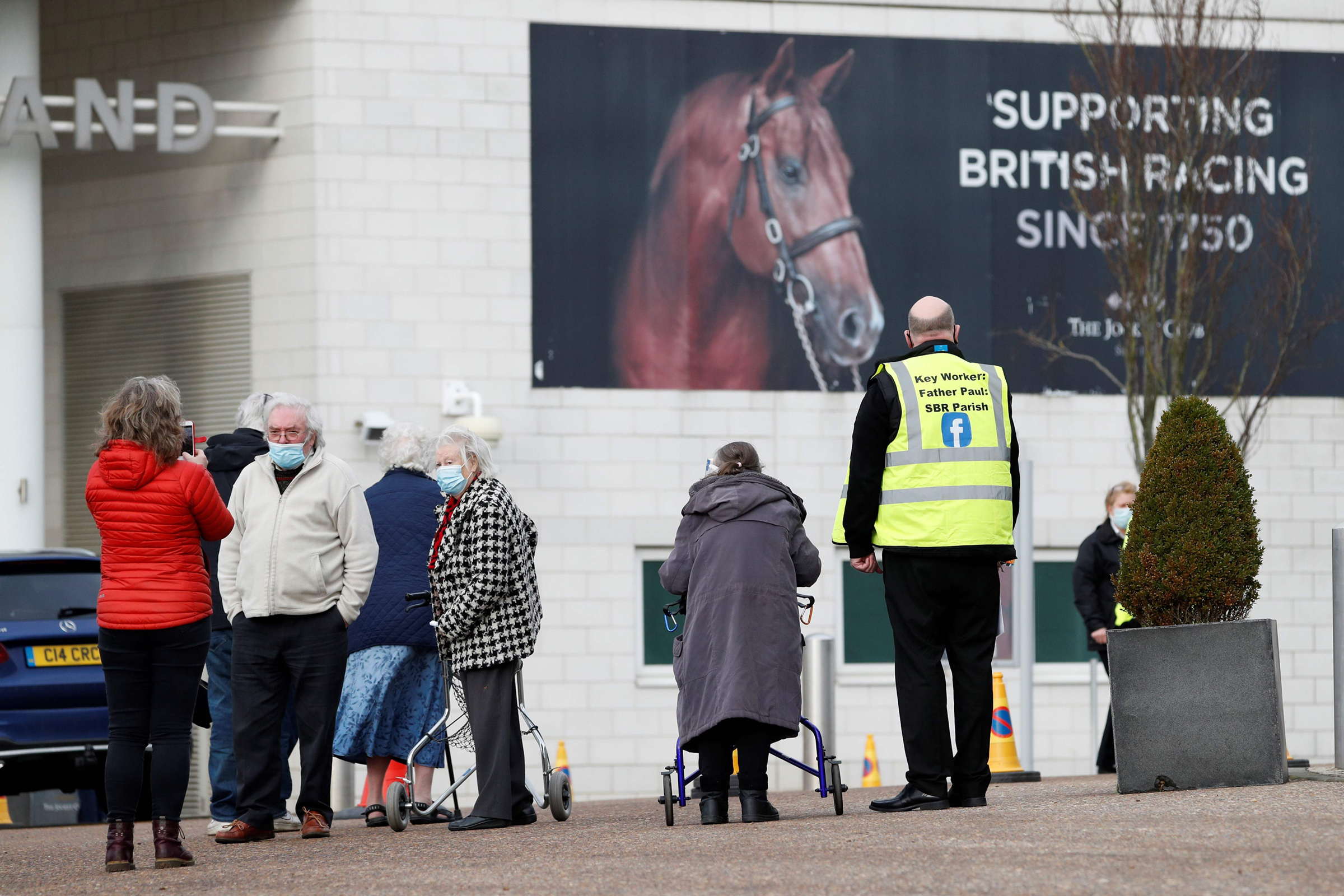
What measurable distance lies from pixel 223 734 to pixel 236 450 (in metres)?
1.36

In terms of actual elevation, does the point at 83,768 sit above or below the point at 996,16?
below

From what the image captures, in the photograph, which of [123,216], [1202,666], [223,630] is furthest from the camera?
[123,216]

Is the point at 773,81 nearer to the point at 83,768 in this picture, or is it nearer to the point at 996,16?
the point at 996,16

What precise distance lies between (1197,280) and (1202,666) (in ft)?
31.6

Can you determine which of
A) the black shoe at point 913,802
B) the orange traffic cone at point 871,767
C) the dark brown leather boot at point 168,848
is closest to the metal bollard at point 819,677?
the orange traffic cone at point 871,767

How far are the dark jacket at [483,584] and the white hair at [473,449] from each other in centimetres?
15

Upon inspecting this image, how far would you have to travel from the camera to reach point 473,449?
9047 millimetres

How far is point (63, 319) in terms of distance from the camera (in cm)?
1853

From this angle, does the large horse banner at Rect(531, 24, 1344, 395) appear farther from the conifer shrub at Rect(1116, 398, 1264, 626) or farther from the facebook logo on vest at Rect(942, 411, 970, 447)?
the facebook logo on vest at Rect(942, 411, 970, 447)

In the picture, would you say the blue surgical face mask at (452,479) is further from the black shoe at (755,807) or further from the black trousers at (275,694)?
the black shoe at (755,807)

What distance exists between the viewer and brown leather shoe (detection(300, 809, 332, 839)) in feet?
28.0

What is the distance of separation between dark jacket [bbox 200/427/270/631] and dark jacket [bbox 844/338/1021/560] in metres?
3.09

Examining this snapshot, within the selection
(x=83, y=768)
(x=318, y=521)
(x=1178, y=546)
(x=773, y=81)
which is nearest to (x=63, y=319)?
(x=773, y=81)

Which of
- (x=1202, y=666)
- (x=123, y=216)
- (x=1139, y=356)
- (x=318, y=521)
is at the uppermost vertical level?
(x=123, y=216)
